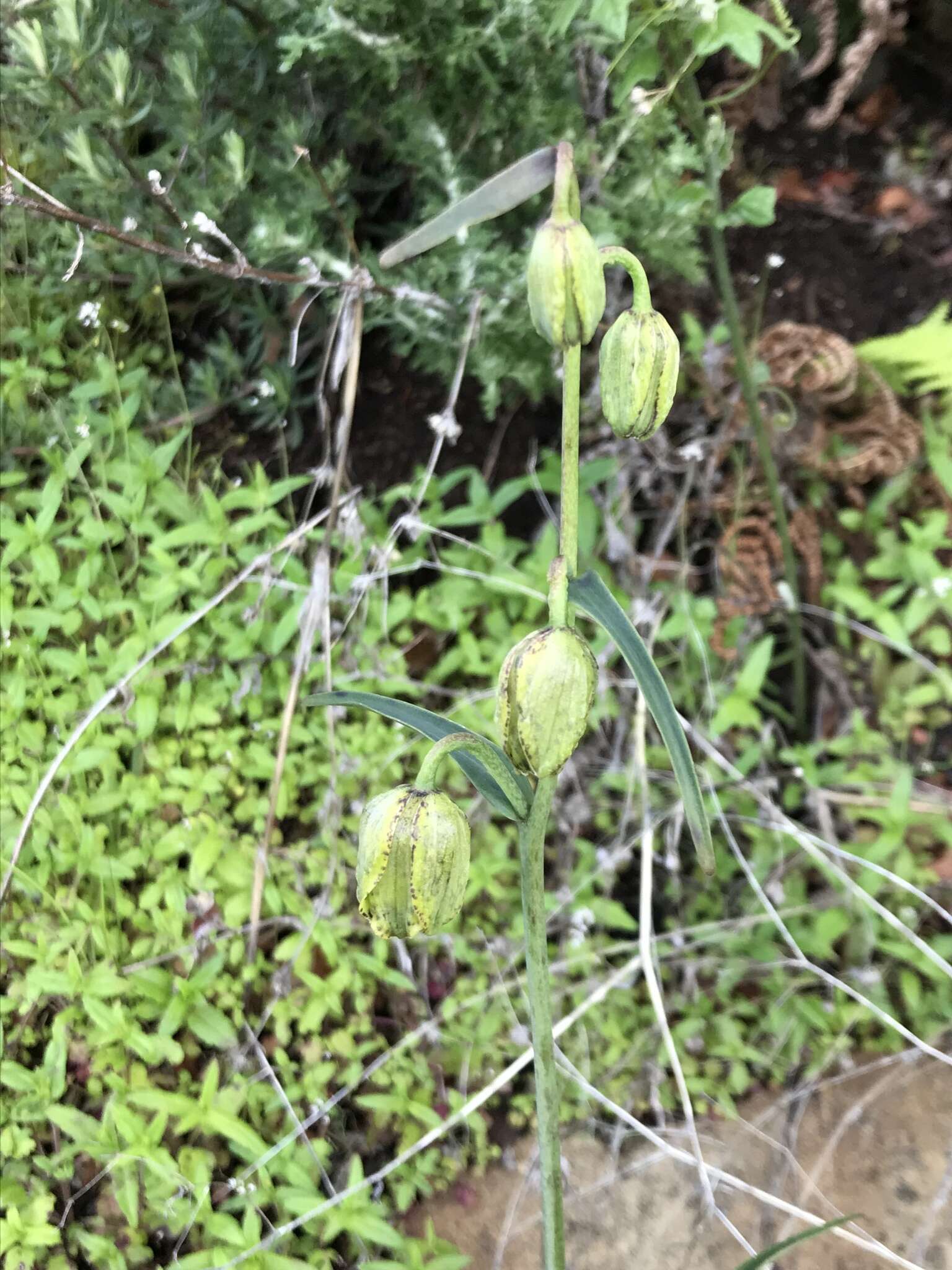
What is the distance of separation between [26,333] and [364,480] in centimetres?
64

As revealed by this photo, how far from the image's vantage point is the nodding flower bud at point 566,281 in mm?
529

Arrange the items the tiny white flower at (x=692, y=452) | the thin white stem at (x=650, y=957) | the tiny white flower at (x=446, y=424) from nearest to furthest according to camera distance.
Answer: the thin white stem at (x=650, y=957), the tiny white flower at (x=446, y=424), the tiny white flower at (x=692, y=452)

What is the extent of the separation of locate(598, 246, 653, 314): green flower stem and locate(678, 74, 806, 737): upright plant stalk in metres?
0.59

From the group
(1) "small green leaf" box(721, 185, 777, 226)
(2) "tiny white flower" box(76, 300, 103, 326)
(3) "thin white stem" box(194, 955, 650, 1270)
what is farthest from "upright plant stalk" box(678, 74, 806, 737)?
(2) "tiny white flower" box(76, 300, 103, 326)

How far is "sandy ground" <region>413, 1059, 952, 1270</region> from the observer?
1121 mm

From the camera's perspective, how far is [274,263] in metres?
1.37

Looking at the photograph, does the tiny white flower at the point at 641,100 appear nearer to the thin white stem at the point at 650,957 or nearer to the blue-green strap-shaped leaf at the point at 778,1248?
the thin white stem at the point at 650,957

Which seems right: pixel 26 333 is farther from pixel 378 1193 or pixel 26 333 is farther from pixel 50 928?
pixel 378 1193

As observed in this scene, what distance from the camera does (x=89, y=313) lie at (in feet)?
4.71

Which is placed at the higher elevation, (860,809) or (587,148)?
(587,148)

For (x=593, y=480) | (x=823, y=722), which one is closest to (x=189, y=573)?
(x=593, y=480)

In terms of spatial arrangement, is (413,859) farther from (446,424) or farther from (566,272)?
(446,424)

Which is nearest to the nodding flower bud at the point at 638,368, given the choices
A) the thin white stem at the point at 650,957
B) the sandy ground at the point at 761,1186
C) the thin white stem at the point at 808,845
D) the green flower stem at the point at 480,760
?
the green flower stem at the point at 480,760

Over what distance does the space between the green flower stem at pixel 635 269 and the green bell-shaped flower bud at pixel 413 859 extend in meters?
0.38
